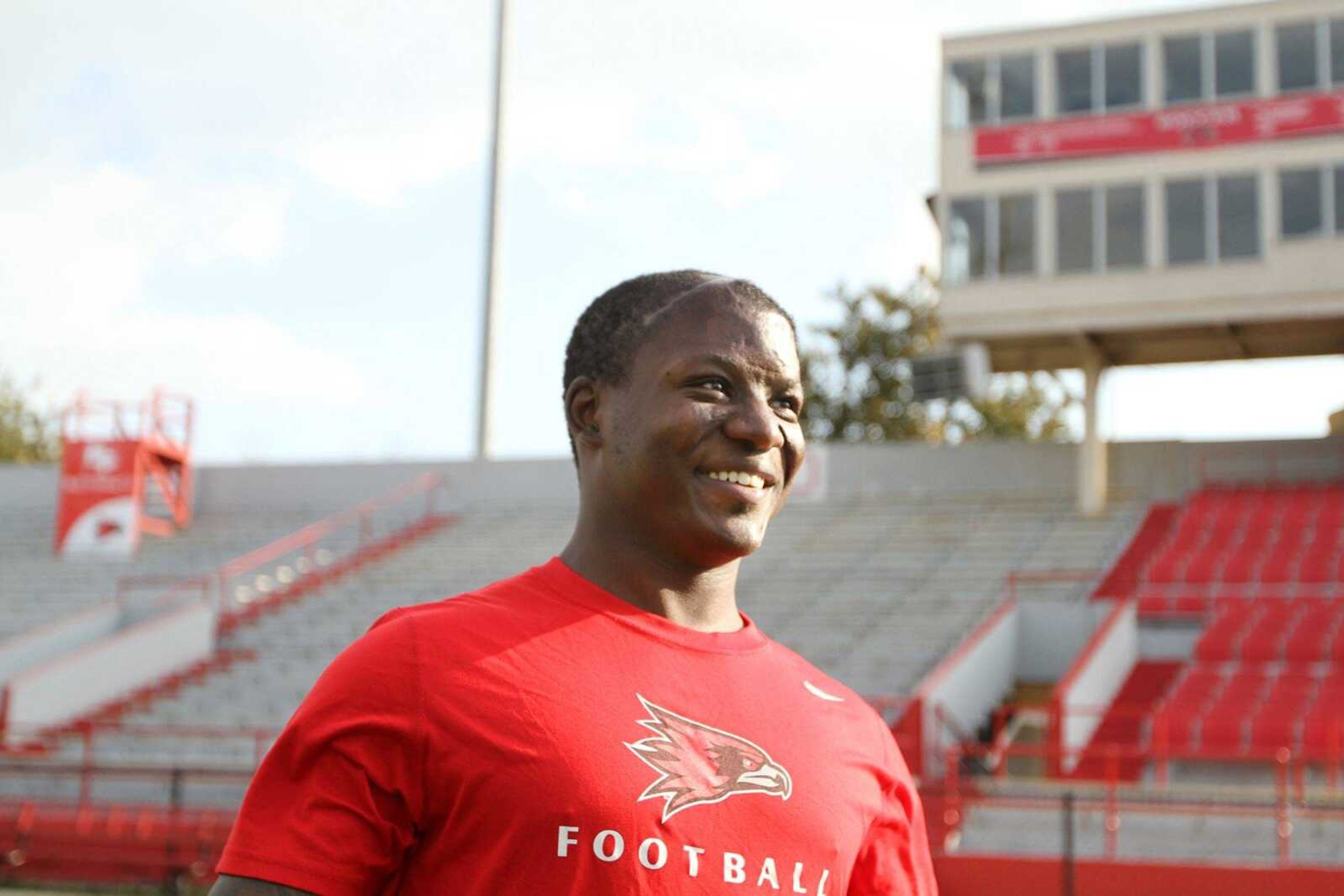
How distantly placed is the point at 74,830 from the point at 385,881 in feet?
41.2

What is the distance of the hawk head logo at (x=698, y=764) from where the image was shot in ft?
5.85

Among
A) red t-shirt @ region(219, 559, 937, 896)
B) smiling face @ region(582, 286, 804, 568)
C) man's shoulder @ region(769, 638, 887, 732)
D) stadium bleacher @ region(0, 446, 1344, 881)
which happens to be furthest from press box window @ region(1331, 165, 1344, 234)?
red t-shirt @ region(219, 559, 937, 896)

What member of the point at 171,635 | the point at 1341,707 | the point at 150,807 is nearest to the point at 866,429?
the point at 171,635

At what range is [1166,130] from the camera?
2228 centimetres

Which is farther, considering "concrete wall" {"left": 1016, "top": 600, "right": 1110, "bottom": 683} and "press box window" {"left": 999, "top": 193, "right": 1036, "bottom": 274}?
"press box window" {"left": 999, "top": 193, "right": 1036, "bottom": 274}

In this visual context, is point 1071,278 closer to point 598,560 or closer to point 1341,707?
point 1341,707

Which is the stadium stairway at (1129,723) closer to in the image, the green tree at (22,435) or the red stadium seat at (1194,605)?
the red stadium seat at (1194,605)

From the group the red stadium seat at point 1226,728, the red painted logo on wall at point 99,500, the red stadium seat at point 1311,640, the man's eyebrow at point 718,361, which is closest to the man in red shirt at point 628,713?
the man's eyebrow at point 718,361

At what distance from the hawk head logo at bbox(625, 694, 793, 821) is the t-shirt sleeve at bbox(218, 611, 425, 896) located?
0.82 feet

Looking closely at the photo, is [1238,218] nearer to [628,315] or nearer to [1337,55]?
[1337,55]

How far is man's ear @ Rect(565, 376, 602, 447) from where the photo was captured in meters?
2.07

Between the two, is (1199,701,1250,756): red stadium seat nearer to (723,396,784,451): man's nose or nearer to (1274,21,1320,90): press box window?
(1274,21,1320,90): press box window

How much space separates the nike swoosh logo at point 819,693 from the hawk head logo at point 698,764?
20cm

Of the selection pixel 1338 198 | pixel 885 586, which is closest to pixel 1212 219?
pixel 1338 198
